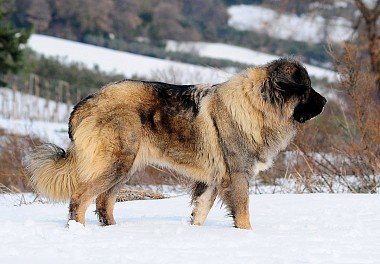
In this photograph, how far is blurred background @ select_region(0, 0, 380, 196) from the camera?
10.5 metres

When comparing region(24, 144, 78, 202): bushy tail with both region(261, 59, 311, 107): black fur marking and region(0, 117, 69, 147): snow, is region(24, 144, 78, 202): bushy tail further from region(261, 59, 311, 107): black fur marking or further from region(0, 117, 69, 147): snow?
region(0, 117, 69, 147): snow

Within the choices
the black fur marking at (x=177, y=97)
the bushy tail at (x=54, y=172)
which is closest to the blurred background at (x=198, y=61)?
the bushy tail at (x=54, y=172)

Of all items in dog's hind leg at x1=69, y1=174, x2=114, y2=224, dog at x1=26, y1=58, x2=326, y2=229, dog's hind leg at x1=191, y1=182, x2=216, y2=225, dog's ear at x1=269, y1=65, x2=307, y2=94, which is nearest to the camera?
dog's hind leg at x1=69, y1=174, x2=114, y2=224

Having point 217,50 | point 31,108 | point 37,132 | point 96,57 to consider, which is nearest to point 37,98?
point 31,108

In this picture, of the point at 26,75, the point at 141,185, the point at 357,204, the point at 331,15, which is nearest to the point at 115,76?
the point at 26,75

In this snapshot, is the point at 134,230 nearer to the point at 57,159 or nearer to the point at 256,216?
the point at 57,159

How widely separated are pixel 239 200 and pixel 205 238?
1053mm

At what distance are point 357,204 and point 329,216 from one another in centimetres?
81

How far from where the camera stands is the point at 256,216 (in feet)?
23.4

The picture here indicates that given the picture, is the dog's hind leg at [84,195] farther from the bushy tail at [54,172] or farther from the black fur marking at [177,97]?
→ the black fur marking at [177,97]

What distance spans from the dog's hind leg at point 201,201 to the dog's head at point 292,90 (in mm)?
1086

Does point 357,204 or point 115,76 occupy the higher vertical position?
point 357,204

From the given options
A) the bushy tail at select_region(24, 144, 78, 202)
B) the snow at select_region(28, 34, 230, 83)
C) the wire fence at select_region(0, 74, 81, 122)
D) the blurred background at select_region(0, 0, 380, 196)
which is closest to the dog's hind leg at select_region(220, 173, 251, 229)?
the bushy tail at select_region(24, 144, 78, 202)

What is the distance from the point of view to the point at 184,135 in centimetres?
644
